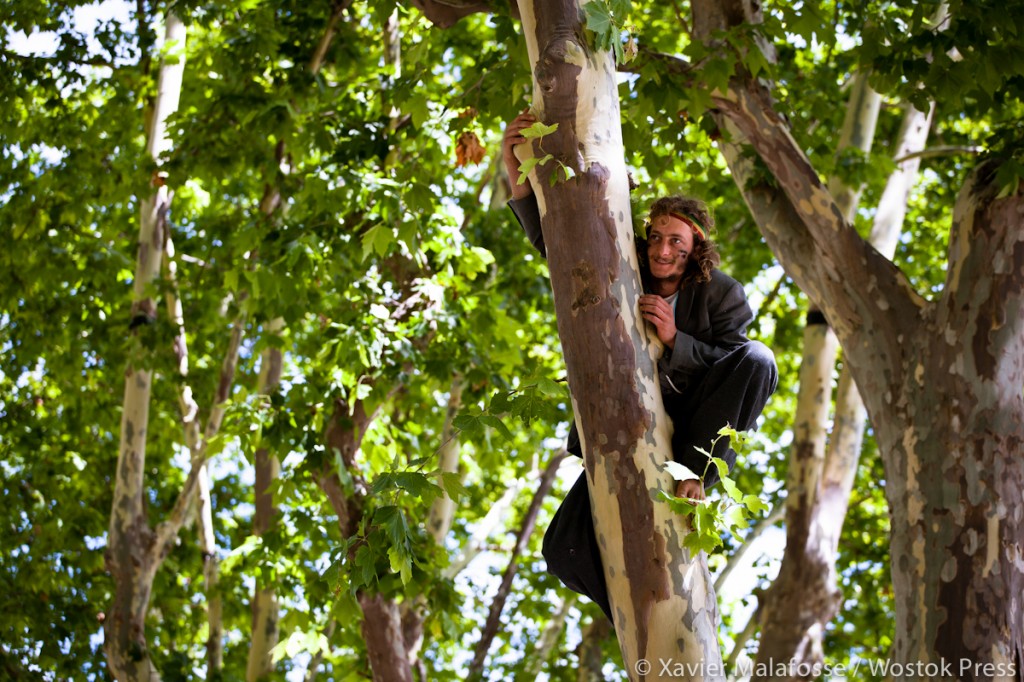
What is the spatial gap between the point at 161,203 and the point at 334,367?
2748mm

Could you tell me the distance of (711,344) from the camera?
10.6 ft

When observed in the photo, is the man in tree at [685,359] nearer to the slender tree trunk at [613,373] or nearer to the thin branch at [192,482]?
the slender tree trunk at [613,373]

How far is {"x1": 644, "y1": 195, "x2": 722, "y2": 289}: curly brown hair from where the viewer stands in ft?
11.1

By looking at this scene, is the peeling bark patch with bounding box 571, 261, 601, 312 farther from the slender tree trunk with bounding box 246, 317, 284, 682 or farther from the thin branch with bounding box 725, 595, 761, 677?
the thin branch with bounding box 725, 595, 761, 677

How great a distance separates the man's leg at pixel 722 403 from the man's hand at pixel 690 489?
0.12 metres

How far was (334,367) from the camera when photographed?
20.3 ft

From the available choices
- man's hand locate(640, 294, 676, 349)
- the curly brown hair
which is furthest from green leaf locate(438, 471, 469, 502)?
the curly brown hair

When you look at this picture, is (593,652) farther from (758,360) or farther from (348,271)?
(758,360)

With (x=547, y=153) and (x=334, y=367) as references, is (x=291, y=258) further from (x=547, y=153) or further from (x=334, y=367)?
(x=547, y=153)

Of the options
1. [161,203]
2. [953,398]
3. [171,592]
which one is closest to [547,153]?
[953,398]

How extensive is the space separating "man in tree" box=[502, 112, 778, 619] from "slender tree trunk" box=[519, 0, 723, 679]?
0.30ft

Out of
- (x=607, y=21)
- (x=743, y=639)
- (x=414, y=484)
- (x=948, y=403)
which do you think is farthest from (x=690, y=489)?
(x=743, y=639)

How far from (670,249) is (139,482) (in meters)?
5.50

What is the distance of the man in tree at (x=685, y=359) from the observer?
294 centimetres
